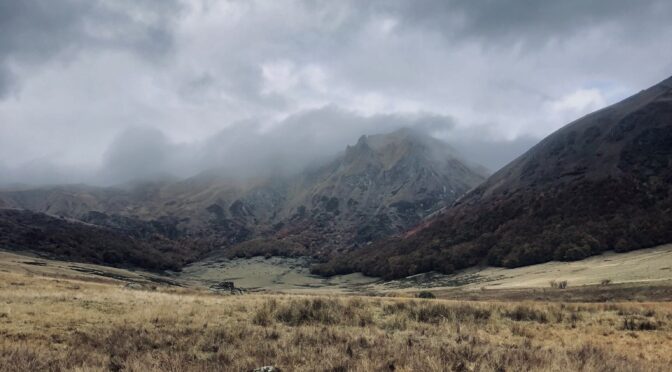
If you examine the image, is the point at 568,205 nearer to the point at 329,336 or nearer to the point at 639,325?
the point at 639,325

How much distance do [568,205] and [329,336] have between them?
122 m

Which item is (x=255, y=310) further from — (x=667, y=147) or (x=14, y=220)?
(x=14, y=220)

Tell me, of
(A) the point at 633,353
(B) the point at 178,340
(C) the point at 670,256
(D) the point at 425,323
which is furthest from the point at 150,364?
(C) the point at 670,256

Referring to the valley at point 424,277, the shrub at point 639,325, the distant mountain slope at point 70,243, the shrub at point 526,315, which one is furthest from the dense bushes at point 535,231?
the shrub at point 639,325

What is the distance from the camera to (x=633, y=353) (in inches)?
630

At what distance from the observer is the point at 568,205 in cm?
11994

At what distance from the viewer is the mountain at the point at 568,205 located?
9856cm

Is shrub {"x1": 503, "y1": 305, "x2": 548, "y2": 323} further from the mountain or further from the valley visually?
the mountain

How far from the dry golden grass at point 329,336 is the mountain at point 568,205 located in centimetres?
8096

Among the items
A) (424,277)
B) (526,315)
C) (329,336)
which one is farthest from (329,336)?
(424,277)

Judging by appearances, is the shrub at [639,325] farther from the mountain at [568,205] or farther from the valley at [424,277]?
the mountain at [568,205]

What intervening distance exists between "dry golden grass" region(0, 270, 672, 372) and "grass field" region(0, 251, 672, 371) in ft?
0.17

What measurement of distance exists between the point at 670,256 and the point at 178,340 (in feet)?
232

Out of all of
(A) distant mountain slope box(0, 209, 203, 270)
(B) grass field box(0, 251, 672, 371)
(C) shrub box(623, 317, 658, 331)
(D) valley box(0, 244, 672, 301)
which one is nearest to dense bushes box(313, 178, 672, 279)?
(D) valley box(0, 244, 672, 301)
